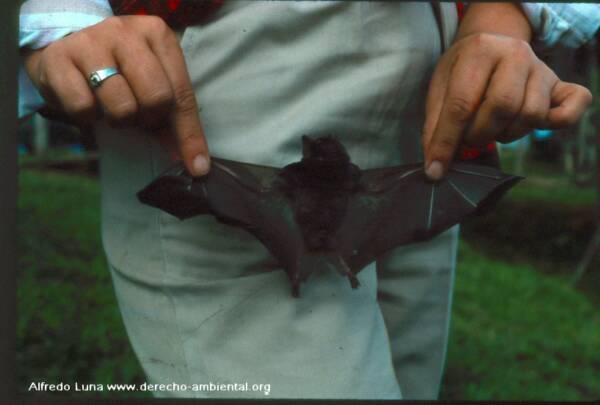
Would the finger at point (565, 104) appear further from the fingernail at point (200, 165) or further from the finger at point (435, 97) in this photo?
the fingernail at point (200, 165)

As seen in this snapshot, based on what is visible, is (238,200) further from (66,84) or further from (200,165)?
(66,84)

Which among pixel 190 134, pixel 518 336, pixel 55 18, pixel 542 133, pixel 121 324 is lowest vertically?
pixel 518 336

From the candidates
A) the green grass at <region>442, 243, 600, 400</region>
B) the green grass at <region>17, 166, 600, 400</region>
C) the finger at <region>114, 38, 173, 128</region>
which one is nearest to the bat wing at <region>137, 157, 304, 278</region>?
the finger at <region>114, 38, 173, 128</region>

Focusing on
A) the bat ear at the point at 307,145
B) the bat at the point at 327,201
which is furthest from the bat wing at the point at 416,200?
the bat ear at the point at 307,145

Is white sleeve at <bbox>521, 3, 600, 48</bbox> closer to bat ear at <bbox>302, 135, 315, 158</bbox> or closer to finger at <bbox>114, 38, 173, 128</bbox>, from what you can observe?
bat ear at <bbox>302, 135, 315, 158</bbox>

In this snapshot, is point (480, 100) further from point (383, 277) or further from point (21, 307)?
point (21, 307)

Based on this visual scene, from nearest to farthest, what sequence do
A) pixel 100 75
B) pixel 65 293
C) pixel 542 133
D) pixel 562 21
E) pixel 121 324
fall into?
pixel 100 75, pixel 562 21, pixel 542 133, pixel 121 324, pixel 65 293

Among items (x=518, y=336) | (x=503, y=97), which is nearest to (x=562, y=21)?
(x=503, y=97)
